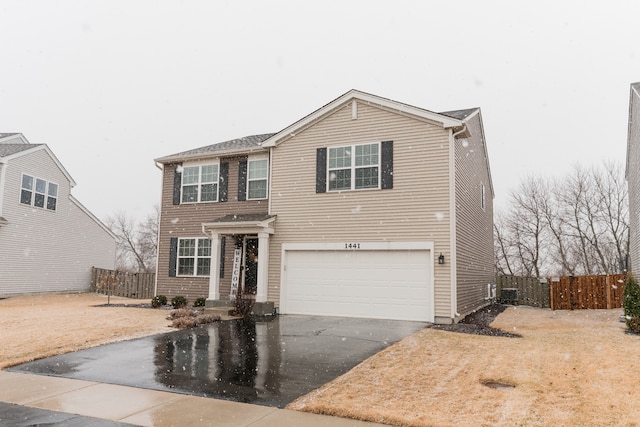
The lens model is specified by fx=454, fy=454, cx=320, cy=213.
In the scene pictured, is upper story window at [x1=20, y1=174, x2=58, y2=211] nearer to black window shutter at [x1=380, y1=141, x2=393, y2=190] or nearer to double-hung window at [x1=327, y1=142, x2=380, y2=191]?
double-hung window at [x1=327, y1=142, x2=380, y2=191]

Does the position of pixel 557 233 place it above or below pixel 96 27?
below

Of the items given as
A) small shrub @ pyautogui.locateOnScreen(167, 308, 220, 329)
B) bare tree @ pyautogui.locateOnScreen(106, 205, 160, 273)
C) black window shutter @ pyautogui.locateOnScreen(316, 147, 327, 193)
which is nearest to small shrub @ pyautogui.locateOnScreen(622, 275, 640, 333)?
black window shutter @ pyautogui.locateOnScreen(316, 147, 327, 193)

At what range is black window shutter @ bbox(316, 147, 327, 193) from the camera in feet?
48.8

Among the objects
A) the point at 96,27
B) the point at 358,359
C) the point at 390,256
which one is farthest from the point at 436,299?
the point at 96,27

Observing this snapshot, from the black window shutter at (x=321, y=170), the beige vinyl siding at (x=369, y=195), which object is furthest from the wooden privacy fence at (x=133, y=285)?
the black window shutter at (x=321, y=170)

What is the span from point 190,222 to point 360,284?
7649mm

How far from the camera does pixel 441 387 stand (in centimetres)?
625

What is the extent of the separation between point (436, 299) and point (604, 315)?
6323mm

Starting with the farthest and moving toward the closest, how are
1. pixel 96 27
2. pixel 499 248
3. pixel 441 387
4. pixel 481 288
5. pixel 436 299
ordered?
pixel 96 27 → pixel 499 248 → pixel 481 288 → pixel 436 299 → pixel 441 387

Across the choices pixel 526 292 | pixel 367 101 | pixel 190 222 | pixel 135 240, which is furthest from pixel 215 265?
pixel 135 240

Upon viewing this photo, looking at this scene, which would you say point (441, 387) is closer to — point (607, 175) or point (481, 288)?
point (481, 288)

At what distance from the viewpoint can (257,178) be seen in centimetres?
1681

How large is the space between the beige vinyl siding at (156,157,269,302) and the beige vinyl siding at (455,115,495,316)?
6.81 metres

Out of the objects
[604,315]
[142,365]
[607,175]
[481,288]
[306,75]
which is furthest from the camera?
[306,75]
